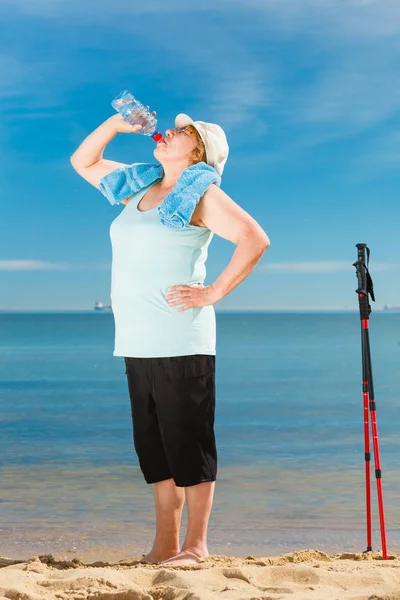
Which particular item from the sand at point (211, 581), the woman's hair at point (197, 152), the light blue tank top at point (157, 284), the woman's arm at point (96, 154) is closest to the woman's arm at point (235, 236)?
the light blue tank top at point (157, 284)

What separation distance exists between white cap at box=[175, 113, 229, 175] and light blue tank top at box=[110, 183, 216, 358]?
0.91 ft

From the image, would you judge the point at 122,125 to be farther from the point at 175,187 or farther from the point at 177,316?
the point at 177,316

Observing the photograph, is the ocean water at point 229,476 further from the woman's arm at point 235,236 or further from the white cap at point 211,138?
the white cap at point 211,138

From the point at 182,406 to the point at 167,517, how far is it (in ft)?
1.57

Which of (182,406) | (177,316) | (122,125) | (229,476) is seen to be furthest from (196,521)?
(229,476)

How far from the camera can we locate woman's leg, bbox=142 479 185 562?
3.38 m

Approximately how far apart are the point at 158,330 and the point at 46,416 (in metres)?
8.44

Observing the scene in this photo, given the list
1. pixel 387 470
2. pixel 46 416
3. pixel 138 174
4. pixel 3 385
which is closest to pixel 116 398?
pixel 46 416

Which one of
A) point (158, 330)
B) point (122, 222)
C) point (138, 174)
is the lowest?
point (158, 330)

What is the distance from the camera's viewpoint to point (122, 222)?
330 cm

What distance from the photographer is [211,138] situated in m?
3.31

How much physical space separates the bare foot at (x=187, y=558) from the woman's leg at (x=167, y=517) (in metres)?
0.07

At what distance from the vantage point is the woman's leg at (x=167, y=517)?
11.1 feet

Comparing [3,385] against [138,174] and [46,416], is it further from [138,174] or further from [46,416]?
[138,174]
